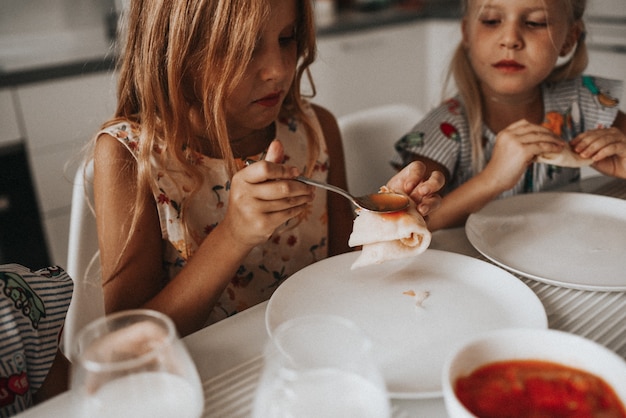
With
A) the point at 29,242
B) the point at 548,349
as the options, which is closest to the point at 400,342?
the point at 548,349

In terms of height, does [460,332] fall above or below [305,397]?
below

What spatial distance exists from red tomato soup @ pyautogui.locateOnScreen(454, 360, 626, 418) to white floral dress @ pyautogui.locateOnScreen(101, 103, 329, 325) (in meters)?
0.64

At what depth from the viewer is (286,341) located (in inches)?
19.0

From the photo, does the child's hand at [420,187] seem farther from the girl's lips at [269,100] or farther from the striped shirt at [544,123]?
the striped shirt at [544,123]

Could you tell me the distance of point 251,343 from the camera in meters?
0.69

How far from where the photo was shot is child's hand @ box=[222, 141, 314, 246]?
2.48 ft

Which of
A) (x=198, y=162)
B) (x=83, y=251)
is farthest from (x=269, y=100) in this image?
(x=83, y=251)

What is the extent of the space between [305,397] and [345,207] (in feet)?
2.76

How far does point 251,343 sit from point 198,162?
0.44m

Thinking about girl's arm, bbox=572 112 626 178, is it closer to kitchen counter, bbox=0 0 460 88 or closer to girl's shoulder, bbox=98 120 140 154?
girl's shoulder, bbox=98 120 140 154

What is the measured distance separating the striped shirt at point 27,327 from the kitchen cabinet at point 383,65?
2070 millimetres

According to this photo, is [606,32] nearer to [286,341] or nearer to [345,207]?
[345,207]

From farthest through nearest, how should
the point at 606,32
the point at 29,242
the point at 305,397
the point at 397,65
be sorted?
the point at 397,65, the point at 606,32, the point at 29,242, the point at 305,397

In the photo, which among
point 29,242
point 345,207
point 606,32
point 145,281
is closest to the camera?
point 145,281
